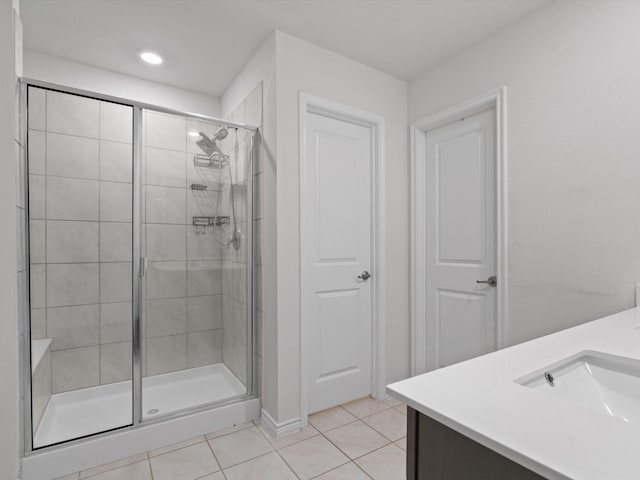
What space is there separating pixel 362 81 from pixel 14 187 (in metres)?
2.15

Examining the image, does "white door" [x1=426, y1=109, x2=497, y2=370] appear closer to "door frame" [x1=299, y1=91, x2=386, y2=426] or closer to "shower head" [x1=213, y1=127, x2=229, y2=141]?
"door frame" [x1=299, y1=91, x2=386, y2=426]

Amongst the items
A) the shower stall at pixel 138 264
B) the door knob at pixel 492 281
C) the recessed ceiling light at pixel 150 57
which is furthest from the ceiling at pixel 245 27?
the door knob at pixel 492 281

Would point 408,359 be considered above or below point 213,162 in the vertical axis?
below

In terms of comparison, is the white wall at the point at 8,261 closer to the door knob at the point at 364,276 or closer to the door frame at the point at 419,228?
the door knob at the point at 364,276

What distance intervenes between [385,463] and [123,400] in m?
1.57

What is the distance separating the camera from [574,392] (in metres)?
0.87

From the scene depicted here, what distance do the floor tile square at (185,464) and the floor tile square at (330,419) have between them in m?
0.67

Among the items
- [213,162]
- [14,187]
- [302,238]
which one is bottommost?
[302,238]

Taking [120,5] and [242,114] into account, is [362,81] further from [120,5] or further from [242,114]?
[120,5]

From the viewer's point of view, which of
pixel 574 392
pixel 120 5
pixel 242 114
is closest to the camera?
pixel 574 392

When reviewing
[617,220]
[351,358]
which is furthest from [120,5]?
[617,220]

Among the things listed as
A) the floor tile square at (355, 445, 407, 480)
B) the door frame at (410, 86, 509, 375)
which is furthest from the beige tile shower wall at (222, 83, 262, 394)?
the door frame at (410, 86, 509, 375)

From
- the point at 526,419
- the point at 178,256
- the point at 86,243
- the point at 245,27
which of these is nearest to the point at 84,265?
the point at 86,243

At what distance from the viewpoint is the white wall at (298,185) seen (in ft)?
6.90
